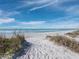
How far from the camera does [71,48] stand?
433 inches

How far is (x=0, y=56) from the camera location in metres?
8.30

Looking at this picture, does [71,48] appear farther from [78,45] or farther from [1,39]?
[1,39]

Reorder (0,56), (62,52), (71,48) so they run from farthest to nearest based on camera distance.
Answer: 1. (71,48)
2. (62,52)
3. (0,56)

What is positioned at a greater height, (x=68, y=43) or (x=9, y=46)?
(x=9, y=46)

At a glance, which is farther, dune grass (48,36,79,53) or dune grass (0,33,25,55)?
dune grass (48,36,79,53)

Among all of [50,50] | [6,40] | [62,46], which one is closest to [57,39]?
[62,46]

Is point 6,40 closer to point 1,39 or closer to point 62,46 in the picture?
point 1,39

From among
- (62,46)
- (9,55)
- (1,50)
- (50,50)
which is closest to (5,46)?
(1,50)

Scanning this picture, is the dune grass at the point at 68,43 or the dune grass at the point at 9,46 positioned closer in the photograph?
the dune grass at the point at 9,46

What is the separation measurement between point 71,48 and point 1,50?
3893mm

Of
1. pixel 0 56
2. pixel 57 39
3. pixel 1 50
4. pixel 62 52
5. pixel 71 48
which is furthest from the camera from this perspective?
pixel 57 39

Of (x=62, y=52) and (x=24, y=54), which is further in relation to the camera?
(x=62, y=52)

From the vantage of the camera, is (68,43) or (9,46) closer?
(9,46)

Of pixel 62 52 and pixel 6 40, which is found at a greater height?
pixel 6 40
